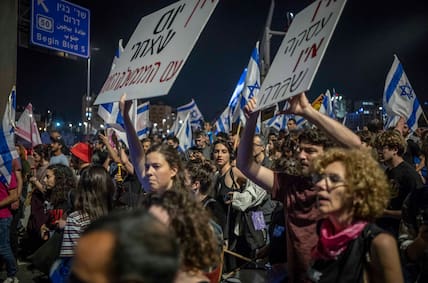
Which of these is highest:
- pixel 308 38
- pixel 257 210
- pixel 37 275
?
pixel 308 38

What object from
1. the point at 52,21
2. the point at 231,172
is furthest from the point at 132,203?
the point at 52,21

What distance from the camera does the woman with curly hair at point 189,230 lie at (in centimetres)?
239

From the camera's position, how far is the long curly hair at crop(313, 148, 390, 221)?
2723 mm

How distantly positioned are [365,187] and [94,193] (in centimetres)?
255

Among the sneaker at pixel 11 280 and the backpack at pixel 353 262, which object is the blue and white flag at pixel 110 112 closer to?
the sneaker at pixel 11 280

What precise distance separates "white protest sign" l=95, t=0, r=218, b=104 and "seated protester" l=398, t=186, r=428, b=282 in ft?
6.76

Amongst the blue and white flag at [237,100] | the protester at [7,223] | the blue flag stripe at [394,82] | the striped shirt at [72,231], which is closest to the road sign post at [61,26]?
the blue and white flag at [237,100]

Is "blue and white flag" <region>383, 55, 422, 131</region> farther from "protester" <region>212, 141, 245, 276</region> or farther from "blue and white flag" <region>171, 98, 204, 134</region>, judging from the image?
"blue and white flag" <region>171, 98, 204, 134</region>

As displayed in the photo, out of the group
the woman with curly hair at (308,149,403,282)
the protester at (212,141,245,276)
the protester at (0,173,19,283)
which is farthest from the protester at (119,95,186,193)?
the protester at (0,173,19,283)

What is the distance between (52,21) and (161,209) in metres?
10.3

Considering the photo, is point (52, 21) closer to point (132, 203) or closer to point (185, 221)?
point (132, 203)

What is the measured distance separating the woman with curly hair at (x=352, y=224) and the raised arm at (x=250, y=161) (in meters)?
0.79

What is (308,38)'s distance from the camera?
11.8ft

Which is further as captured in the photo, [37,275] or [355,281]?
[37,275]
